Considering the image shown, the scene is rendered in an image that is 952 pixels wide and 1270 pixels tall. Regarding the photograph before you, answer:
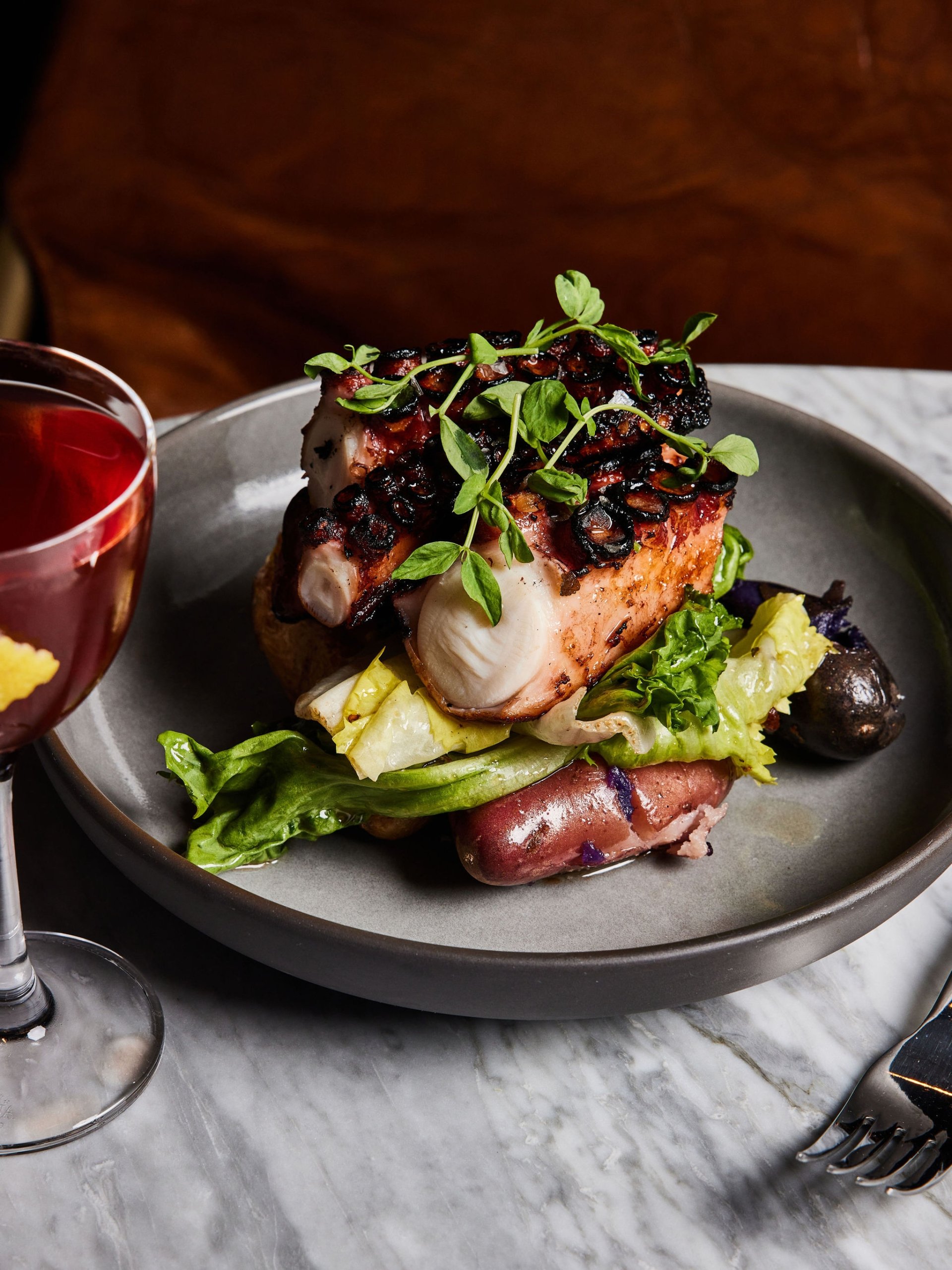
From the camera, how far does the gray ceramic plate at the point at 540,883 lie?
1519mm

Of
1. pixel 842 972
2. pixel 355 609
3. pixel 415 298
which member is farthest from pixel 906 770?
pixel 415 298

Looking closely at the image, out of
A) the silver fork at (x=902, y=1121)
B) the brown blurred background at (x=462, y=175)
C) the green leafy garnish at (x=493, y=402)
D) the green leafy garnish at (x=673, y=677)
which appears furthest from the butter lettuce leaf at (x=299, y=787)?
the brown blurred background at (x=462, y=175)

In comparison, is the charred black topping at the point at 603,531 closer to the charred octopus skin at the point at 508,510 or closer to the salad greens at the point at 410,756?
the charred octopus skin at the point at 508,510

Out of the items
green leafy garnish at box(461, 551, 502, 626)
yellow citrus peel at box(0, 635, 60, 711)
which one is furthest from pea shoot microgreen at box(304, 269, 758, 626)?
yellow citrus peel at box(0, 635, 60, 711)

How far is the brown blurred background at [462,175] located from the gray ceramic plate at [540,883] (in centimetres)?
193

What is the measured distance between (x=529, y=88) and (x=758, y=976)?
323 centimetres

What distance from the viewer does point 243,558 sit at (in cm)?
238

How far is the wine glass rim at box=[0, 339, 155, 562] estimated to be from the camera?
1179 millimetres

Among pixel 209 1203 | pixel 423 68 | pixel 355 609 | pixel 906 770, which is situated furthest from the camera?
pixel 423 68

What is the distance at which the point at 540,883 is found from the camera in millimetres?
1826

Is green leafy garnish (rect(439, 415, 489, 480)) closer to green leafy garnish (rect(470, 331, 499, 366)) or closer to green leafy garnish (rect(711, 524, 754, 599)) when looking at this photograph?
green leafy garnish (rect(470, 331, 499, 366))

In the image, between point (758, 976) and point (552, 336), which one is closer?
point (758, 976)

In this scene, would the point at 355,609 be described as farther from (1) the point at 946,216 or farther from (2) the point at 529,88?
(1) the point at 946,216

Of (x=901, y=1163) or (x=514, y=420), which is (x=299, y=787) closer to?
(x=514, y=420)
